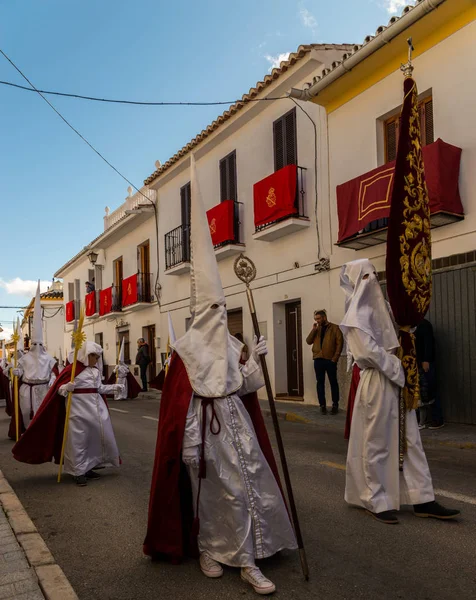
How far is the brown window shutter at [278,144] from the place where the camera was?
14.6 m

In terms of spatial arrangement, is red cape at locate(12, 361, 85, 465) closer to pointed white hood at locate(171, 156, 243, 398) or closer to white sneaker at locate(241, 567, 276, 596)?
pointed white hood at locate(171, 156, 243, 398)

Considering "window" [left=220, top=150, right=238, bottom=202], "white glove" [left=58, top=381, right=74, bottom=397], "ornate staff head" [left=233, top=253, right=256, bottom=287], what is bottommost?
"white glove" [left=58, top=381, right=74, bottom=397]

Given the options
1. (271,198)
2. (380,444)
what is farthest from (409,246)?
(271,198)

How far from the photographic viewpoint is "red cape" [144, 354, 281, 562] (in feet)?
12.0

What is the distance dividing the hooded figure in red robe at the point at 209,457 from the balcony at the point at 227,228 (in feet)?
39.4

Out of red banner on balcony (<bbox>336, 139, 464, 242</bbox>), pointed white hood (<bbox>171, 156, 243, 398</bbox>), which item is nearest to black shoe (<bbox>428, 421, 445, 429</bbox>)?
Answer: red banner on balcony (<bbox>336, 139, 464, 242</bbox>)

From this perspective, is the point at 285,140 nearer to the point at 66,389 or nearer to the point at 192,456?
the point at 66,389

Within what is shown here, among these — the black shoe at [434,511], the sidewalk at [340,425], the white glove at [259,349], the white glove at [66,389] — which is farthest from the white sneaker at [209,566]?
the sidewalk at [340,425]

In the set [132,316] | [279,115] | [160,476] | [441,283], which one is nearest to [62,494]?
[160,476]

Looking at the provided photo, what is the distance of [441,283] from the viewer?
9.79 metres

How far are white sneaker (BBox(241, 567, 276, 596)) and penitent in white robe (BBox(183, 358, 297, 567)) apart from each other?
54 millimetres

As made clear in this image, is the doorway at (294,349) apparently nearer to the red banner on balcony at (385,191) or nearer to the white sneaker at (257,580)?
the red banner on balcony at (385,191)

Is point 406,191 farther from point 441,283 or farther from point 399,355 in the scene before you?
point 441,283

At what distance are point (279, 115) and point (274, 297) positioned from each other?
4.34 m
